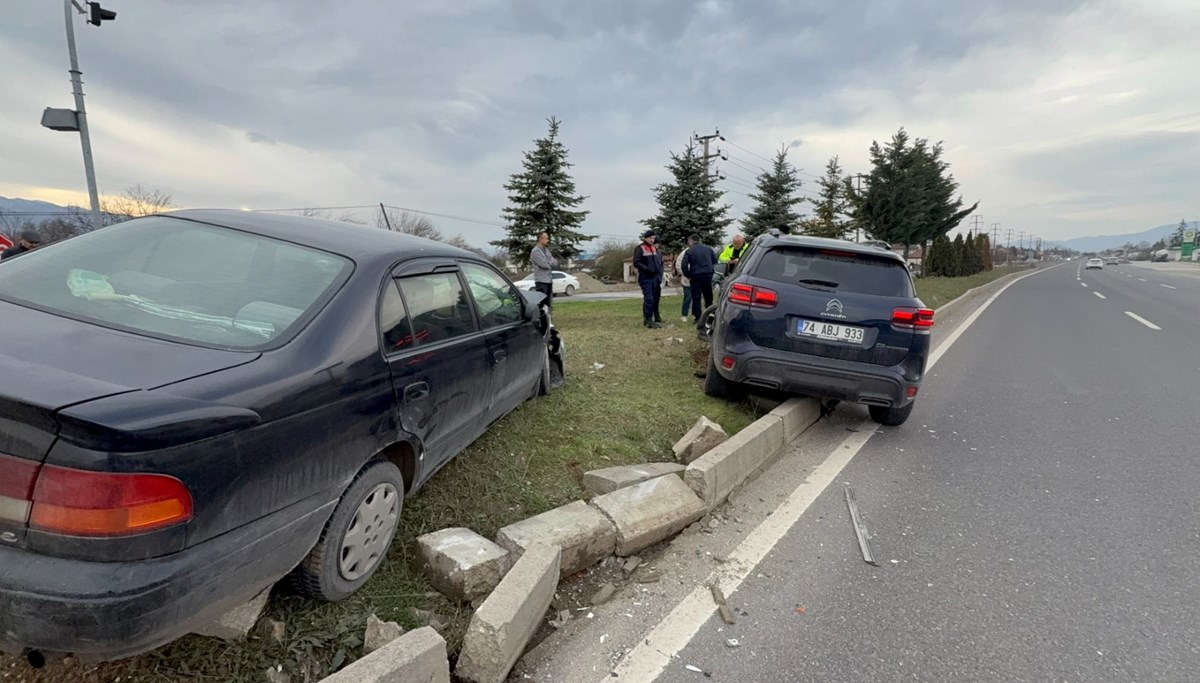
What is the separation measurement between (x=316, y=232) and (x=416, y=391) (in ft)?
3.33

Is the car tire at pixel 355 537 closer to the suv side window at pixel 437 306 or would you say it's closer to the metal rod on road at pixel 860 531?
the suv side window at pixel 437 306

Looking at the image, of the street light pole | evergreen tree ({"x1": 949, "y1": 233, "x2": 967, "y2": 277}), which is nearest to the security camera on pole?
the street light pole

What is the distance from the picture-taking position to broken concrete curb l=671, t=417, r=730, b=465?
4.20 meters

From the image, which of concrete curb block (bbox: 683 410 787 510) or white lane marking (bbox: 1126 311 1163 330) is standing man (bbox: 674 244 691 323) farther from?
white lane marking (bbox: 1126 311 1163 330)

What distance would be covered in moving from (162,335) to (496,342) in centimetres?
188

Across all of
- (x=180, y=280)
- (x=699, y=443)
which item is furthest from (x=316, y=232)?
(x=699, y=443)

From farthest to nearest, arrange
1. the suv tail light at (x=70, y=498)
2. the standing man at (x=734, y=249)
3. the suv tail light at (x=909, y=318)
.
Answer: the standing man at (x=734, y=249)
the suv tail light at (x=909, y=318)
the suv tail light at (x=70, y=498)

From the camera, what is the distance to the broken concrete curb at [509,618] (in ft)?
6.98

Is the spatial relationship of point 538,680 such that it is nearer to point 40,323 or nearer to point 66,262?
point 40,323

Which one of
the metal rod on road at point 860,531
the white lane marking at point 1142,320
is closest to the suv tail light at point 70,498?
Result: the metal rod on road at point 860,531

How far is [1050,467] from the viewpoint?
14.6 ft

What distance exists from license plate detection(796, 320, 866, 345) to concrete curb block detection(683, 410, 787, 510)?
0.73 metres

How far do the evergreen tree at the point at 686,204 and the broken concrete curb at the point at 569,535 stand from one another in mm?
26525

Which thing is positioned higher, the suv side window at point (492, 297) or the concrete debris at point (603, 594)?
the suv side window at point (492, 297)
